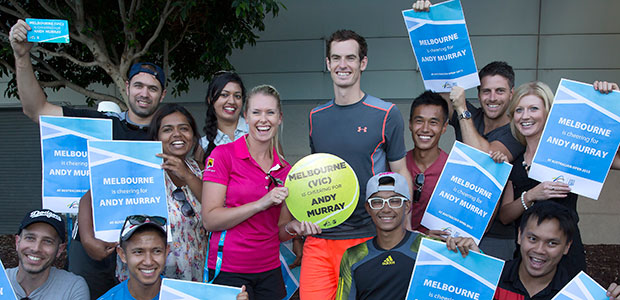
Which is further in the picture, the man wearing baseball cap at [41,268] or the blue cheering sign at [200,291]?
the man wearing baseball cap at [41,268]

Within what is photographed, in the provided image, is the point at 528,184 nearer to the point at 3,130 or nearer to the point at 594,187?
the point at 594,187

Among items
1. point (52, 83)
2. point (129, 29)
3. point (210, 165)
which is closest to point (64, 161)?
point (210, 165)

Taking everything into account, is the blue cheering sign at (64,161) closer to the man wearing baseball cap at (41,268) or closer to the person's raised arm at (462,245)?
the man wearing baseball cap at (41,268)

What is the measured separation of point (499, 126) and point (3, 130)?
11.0 metres

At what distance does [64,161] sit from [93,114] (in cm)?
44

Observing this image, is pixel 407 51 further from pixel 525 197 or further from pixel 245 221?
pixel 245 221

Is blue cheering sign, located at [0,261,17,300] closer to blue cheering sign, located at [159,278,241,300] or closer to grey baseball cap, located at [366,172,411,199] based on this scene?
blue cheering sign, located at [159,278,241,300]

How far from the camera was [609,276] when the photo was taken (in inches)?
269

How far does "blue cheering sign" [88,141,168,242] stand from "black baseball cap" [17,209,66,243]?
0.32m

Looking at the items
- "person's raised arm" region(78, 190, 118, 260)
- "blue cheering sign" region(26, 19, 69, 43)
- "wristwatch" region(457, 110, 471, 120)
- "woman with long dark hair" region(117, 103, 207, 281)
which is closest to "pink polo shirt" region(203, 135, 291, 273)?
"woman with long dark hair" region(117, 103, 207, 281)

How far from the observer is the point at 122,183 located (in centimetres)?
297

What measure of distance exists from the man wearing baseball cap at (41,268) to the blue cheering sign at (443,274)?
80.1 inches

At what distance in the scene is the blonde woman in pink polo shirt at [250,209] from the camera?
9.53ft

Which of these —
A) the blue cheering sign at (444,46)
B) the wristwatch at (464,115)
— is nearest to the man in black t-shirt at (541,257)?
the wristwatch at (464,115)
